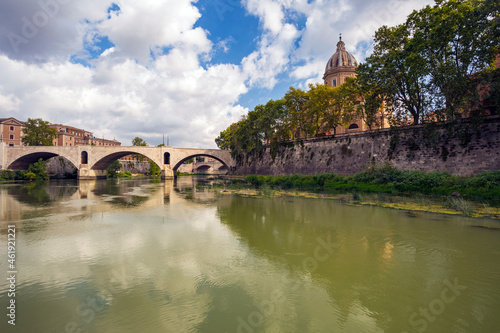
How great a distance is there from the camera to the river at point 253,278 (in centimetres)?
460

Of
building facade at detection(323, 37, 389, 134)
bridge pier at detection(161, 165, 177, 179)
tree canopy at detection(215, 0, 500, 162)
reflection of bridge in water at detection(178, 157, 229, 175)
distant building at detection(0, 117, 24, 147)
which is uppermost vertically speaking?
building facade at detection(323, 37, 389, 134)

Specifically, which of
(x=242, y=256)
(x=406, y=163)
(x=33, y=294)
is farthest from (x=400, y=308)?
(x=406, y=163)

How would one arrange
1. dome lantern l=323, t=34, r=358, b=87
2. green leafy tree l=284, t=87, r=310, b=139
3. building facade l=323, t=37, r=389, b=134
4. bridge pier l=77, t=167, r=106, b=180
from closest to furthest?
green leafy tree l=284, t=87, r=310, b=139, building facade l=323, t=37, r=389, b=134, dome lantern l=323, t=34, r=358, b=87, bridge pier l=77, t=167, r=106, b=180

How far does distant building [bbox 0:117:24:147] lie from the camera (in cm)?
7444

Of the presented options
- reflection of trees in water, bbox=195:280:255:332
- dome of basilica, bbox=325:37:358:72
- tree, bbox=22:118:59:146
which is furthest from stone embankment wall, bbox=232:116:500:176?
tree, bbox=22:118:59:146

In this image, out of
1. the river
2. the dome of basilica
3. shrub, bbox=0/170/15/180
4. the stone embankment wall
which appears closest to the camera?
the river

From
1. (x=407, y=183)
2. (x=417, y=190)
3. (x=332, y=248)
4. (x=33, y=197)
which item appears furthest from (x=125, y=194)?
(x=417, y=190)

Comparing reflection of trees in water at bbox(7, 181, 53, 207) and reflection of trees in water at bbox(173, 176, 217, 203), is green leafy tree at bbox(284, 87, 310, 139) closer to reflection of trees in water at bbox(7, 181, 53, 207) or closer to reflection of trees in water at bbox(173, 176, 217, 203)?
reflection of trees in water at bbox(173, 176, 217, 203)

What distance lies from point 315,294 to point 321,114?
3724 centimetres

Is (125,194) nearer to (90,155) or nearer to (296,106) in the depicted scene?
(296,106)

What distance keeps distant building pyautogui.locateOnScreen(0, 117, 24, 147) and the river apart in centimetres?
8879

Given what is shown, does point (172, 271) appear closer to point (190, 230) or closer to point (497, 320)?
point (190, 230)

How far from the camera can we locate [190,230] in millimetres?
11148

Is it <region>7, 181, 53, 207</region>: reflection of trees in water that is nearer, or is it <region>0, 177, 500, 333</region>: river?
<region>0, 177, 500, 333</region>: river
